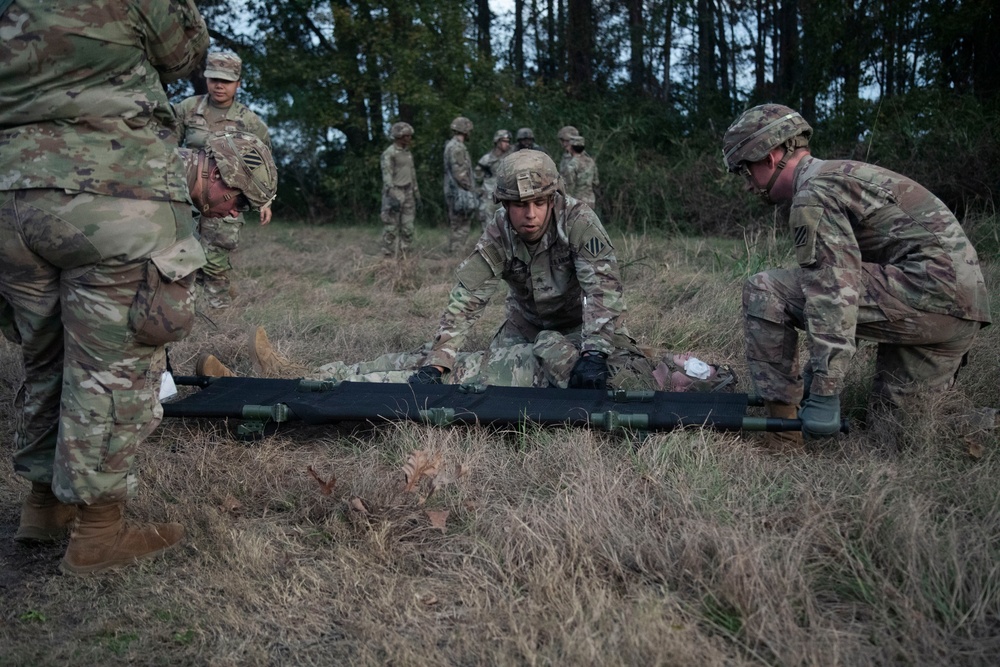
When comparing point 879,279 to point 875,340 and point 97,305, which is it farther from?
point 97,305

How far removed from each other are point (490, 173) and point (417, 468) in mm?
A: 9918

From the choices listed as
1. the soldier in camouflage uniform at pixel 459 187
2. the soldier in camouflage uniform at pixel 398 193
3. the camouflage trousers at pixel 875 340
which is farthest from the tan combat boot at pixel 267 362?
the soldier in camouflage uniform at pixel 459 187

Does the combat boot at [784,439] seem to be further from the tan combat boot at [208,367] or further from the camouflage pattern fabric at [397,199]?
the camouflage pattern fabric at [397,199]

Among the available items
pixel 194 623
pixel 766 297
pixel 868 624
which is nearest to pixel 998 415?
pixel 766 297

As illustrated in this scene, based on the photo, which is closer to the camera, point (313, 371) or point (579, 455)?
point (579, 455)

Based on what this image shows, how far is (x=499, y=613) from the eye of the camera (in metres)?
2.36

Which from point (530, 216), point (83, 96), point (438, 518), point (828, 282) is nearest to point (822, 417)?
point (828, 282)

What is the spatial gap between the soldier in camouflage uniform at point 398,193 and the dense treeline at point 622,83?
352 cm

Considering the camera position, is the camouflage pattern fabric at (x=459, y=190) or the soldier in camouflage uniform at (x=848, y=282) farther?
the camouflage pattern fabric at (x=459, y=190)

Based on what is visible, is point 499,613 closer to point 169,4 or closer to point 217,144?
point 217,144

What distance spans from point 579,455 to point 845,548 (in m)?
1.01

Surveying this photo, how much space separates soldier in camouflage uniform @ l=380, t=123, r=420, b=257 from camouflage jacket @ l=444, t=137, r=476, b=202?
1.05 m

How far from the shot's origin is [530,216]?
13.6 feet

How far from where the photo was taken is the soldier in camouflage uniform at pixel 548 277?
13.5 ft
